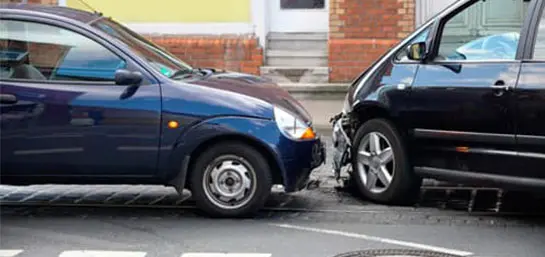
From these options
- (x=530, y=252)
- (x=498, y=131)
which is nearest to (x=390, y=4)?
(x=498, y=131)

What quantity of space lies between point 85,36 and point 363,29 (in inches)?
217

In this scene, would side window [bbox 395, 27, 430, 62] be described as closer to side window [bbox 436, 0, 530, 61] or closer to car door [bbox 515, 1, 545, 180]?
side window [bbox 436, 0, 530, 61]

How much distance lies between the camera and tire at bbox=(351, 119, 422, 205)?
275 inches

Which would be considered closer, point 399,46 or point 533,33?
point 533,33

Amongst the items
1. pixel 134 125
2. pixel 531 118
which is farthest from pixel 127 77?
pixel 531 118

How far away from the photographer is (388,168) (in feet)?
23.6

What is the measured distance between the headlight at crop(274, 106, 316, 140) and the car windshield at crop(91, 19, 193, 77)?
913mm

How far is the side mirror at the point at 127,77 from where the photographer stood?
646 cm

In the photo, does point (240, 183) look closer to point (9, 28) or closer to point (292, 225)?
point (292, 225)

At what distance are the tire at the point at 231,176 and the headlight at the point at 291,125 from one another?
272mm

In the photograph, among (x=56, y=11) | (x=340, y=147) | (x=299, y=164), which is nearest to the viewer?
(x=299, y=164)

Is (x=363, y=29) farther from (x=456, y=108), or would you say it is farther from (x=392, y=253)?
(x=392, y=253)

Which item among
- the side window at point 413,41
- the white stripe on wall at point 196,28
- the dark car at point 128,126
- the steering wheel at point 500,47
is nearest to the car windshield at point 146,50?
the dark car at point 128,126

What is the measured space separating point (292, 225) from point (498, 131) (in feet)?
5.39
